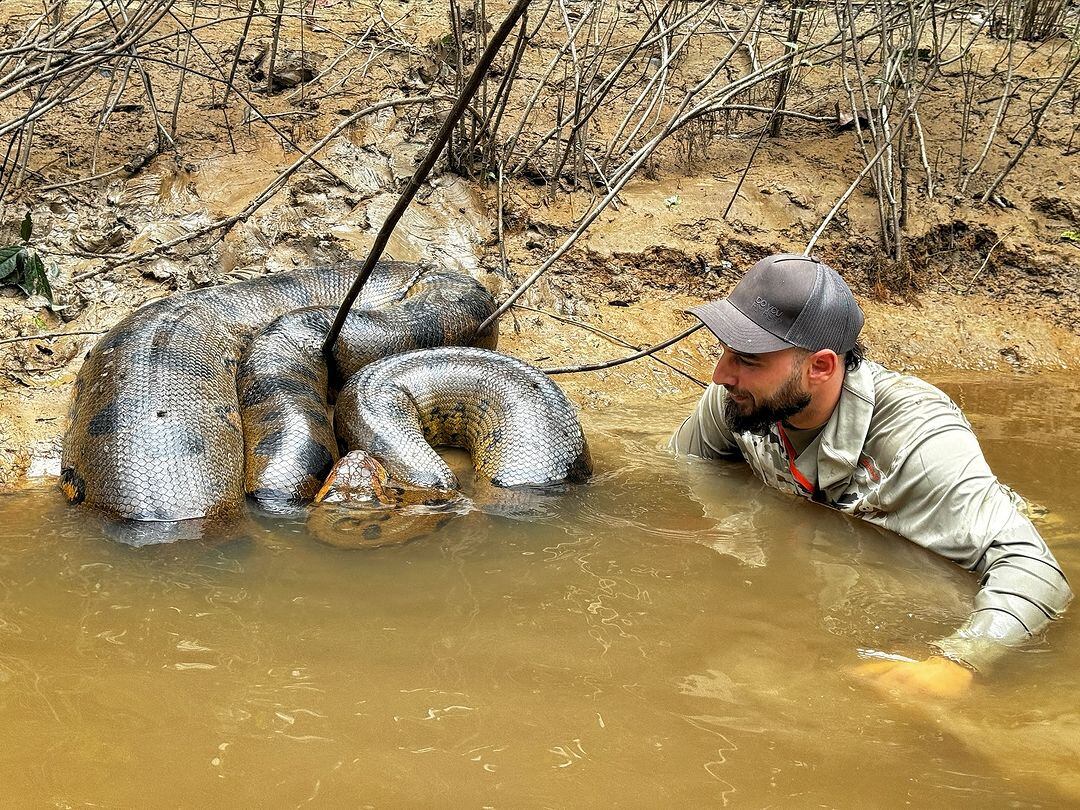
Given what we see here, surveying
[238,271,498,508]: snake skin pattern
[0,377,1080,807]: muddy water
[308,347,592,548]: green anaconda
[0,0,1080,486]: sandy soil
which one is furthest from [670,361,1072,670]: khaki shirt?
[0,0,1080,486]: sandy soil

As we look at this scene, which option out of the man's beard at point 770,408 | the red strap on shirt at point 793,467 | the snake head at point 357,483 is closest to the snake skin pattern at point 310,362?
the snake head at point 357,483

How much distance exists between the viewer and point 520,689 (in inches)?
125

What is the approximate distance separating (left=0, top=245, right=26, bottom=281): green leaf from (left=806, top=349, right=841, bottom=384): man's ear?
481cm

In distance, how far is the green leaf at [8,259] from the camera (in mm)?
6230

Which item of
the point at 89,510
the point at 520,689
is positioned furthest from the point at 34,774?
the point at 89,510

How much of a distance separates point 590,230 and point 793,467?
11.9 ft

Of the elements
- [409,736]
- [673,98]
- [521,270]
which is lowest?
[409,736]

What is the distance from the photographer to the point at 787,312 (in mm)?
3766

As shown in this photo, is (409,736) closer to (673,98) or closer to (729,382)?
(729,382)

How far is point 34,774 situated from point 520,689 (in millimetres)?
1332

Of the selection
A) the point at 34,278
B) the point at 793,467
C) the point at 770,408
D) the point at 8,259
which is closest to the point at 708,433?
the point at 793,467

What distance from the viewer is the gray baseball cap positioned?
12.3 feet

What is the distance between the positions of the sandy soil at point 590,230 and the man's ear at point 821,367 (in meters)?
2.66

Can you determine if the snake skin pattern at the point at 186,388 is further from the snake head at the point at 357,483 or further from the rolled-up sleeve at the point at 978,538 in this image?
the rolled-up sleeve at the point at 978,538
